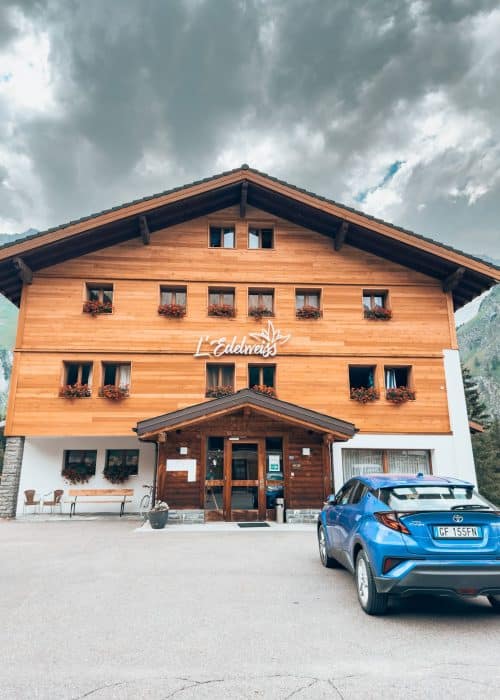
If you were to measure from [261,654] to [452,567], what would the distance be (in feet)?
7.17

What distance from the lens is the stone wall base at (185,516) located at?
536 inches

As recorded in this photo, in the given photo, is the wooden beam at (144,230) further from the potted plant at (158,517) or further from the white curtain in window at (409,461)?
the white curtain in window at (409,461)

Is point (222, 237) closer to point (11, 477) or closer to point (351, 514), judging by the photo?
point (11, 477)

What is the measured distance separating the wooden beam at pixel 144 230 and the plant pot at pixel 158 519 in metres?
10.5

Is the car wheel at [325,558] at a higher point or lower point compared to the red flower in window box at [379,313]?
lower

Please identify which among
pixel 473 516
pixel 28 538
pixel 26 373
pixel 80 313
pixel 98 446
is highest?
pixel 80 313

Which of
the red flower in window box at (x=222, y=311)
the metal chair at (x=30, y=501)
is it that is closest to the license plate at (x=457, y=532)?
the red flower in window box at (x=222, y=311)

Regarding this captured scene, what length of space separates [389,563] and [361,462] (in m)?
12.1

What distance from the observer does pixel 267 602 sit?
5.63 metres

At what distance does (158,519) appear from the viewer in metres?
12.5

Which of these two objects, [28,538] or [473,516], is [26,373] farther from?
[473,516]

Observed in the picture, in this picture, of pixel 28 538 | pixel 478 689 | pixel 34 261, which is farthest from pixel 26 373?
pixel 478 689

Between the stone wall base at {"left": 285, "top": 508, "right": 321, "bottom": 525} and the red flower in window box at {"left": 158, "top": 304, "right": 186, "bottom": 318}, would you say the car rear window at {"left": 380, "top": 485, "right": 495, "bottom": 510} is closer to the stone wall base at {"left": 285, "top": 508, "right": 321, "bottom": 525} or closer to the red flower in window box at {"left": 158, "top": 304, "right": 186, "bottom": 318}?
the stone wall base at {"left": 285, "top": 508, "right": 321, "bottom": 525}

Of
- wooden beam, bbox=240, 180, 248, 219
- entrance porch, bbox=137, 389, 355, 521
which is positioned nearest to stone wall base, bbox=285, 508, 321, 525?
entrance porch, bbox=137, 389, 355, 521
